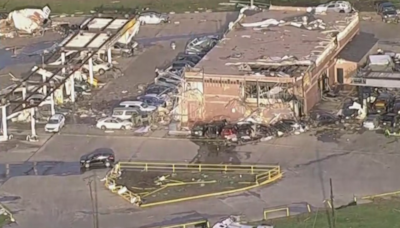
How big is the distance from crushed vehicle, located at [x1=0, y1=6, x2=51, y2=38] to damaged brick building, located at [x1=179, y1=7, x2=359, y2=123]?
13197 millimetres

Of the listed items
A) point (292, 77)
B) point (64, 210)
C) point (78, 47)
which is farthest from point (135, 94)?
point (64, 210)

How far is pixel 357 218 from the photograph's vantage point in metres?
37.6

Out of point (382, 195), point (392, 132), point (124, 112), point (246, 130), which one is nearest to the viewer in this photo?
point (382, 195)

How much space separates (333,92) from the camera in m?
50.6

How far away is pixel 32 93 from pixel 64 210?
32.7 feet

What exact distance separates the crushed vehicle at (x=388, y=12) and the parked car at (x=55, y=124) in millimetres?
19117

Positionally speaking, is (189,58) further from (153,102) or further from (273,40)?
(153,102)

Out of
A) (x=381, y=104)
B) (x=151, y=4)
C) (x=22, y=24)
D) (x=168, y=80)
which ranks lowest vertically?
(x=151, y=4)

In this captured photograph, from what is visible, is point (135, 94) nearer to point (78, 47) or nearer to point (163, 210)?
point (78, 47)

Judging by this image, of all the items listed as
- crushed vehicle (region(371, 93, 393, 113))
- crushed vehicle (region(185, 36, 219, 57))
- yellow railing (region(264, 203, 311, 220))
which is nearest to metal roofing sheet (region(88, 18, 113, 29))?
crushed vehicle (region(185, 36, 219, 57))

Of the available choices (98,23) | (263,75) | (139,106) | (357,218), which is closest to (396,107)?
(263,75)

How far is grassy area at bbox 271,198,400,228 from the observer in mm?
37094

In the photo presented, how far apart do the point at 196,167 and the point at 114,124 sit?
18.5 feet

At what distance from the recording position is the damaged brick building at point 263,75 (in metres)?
47.5
